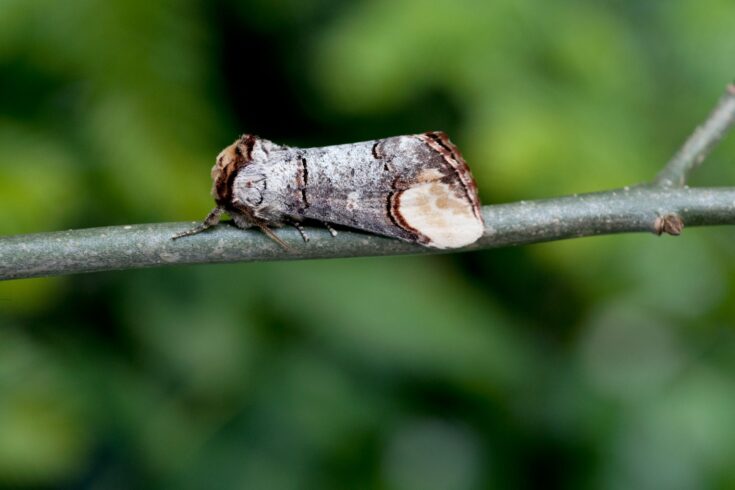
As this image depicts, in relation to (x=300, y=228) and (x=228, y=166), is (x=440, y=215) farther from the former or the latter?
(x=228, y=166)

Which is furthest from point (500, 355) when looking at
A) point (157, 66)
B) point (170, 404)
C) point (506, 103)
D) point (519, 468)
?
point (157, 66)

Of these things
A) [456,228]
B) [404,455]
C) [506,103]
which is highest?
[506,103]

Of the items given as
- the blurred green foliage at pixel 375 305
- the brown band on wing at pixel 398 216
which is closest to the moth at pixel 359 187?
the brown band on wing at pixel 398 216

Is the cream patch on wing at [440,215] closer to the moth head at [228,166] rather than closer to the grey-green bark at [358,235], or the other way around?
the grey-green bark at [358,235]

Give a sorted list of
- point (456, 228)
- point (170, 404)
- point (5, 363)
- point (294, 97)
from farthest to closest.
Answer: point (294, 97)
point (170, 404)
point (5, 363)
point (456, 228)

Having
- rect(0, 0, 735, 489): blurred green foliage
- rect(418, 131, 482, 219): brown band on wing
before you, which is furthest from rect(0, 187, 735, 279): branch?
rect(0, 0, 735, 489): blurred green foliage

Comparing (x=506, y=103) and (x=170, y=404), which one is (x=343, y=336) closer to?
(x=170, y=404)

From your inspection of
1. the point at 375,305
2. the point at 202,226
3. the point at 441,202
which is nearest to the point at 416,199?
the point at 441,202
